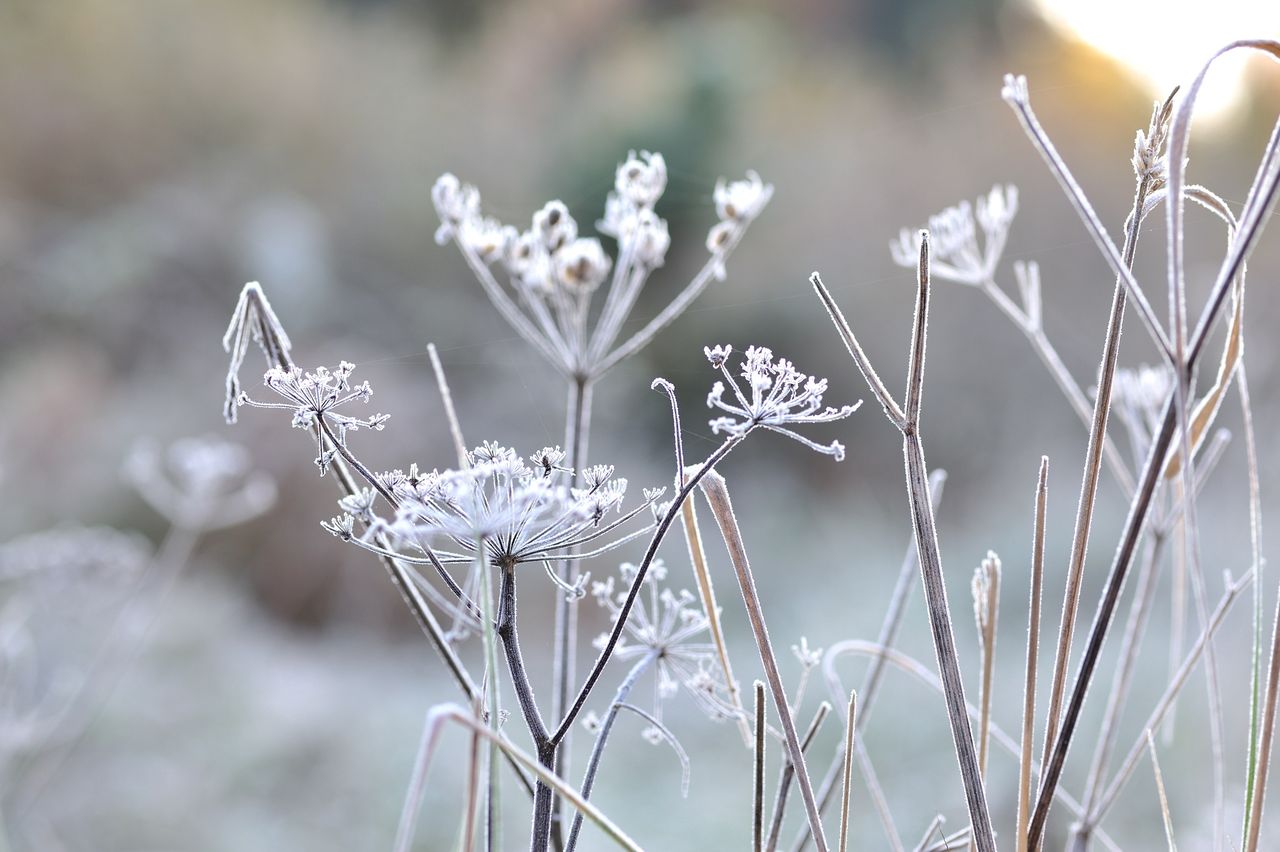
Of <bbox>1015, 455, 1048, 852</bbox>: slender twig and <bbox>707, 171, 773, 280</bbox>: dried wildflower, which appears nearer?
<bbox>1015, 455, 1048, 852</bbox>: slender twig

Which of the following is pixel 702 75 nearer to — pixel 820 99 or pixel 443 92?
pixel 820 99

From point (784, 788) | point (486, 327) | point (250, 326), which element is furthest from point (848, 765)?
point (486, 327)

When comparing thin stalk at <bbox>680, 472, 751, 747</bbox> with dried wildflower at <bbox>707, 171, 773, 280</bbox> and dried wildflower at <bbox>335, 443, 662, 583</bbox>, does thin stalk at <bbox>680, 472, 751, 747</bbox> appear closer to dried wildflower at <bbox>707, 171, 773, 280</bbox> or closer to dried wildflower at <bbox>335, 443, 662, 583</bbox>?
dried wildflower at <bbox>335, 443, 662, 583</bbox>

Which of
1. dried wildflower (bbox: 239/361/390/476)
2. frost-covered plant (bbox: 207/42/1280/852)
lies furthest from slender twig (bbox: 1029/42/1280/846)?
dried wildflower (bbox: 239/361/390/476)

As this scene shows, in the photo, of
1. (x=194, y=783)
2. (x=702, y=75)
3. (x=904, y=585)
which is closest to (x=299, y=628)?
(x=194, y=783)

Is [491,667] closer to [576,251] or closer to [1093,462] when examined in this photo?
[1093,462]

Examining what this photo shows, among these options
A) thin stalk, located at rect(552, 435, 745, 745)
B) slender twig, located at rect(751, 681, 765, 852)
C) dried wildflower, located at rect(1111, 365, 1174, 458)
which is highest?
dried wildflower, located at rect(1111, 365, 1174, 458)

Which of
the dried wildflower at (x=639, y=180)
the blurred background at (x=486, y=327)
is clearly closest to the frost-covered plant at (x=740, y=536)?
the dried wildflower at (x=639, y=180)
